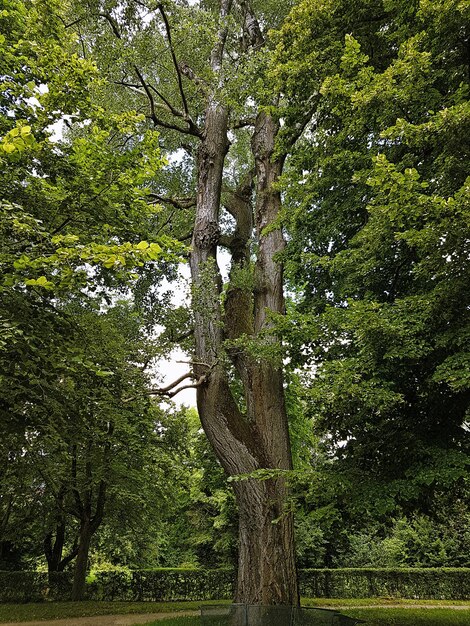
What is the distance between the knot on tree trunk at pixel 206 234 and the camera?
7527 millimetres

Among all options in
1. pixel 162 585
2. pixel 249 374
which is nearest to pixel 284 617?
pixel 249 374

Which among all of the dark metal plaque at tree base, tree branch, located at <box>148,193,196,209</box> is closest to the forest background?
the dark metal plaque at tree base

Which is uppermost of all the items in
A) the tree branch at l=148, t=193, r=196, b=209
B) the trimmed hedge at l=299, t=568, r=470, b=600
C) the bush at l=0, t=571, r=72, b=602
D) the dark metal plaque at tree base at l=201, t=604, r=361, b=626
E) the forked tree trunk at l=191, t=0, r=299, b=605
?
the tree branch at l=148, t=193, r=196, b=209

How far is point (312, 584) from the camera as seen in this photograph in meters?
15.0

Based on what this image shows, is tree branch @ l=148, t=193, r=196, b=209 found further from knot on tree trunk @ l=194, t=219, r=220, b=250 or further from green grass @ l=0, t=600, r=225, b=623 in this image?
green grass @ l=0, t=600, r=225, b=623

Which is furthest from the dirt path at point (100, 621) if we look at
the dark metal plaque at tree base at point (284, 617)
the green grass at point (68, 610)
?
the dark metal plaque at tree base at point (284, 617)

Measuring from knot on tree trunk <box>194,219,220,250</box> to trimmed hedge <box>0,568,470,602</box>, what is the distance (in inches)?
505

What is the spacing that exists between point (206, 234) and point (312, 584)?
1355 cm

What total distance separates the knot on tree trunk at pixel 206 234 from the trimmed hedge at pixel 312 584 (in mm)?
12822

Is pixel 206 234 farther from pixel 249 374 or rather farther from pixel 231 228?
pixel 231 228

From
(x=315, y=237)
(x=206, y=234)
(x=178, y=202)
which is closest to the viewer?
(x=315, y=237)

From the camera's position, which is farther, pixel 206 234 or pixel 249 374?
pixel 206 234

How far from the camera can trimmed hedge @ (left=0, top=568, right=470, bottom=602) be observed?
1462 cm

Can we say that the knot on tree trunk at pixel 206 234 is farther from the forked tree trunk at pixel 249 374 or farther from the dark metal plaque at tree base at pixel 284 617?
the dark metal plaque at tree base at pixel 284 617
